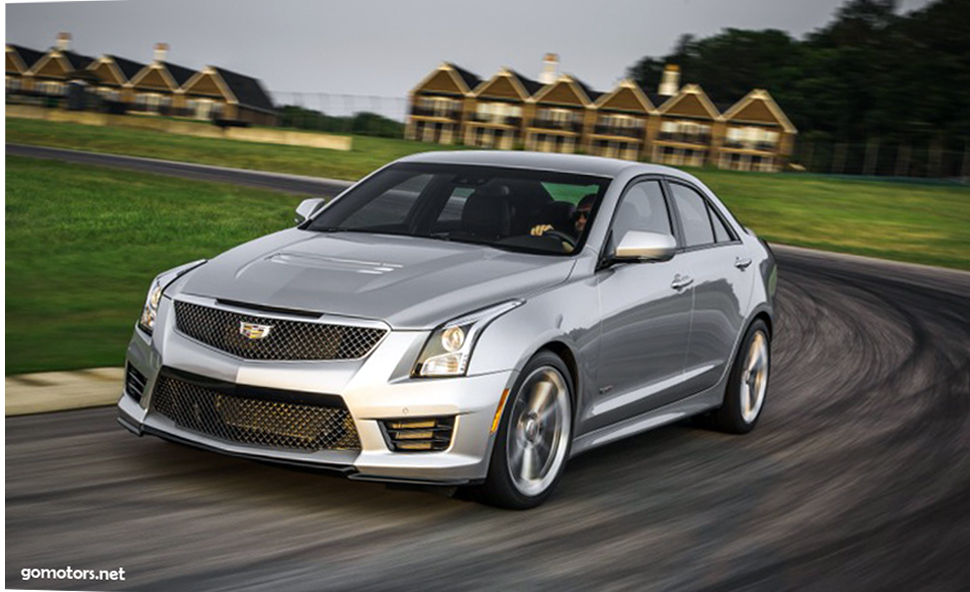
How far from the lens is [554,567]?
5.28 m

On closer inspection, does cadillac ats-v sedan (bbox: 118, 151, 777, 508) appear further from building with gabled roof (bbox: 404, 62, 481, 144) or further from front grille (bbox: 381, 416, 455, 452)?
building with gabled roof (bbox: 404, 62, 481, 144)

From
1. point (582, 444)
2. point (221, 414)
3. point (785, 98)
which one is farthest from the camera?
point (785, 98)

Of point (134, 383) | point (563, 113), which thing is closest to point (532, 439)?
point (134, 383)

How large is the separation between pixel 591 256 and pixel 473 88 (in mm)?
71476

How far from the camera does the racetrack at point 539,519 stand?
5051 millimetres

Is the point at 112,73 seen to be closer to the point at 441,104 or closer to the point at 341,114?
the point at 341,114

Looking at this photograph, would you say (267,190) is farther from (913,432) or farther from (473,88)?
(473,88)

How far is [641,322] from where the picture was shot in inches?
269

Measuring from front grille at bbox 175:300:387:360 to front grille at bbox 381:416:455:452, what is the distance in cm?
32

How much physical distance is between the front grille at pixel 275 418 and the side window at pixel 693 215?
2.78m

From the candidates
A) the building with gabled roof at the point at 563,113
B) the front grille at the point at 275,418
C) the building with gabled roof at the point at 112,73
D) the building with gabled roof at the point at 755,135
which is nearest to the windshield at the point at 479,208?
the front grille at the point at 275,418

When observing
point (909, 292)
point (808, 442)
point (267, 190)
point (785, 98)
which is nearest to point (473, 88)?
point (785, 98)

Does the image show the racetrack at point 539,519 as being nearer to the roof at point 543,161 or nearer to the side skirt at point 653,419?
the side skirt at point 653,419

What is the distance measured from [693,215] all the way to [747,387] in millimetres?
1110
